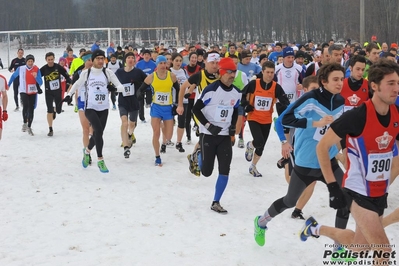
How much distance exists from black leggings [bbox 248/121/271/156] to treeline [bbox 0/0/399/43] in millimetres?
48098

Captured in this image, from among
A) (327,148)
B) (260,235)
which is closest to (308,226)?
(260,235)

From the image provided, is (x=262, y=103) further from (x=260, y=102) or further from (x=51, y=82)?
(x=51, y=82)

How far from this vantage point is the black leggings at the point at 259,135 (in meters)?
7.77

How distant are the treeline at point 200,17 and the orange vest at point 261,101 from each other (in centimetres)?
4813

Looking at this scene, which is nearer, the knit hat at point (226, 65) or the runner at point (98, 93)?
the knit hat at point (226, 65)

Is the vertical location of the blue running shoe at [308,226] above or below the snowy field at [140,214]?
above

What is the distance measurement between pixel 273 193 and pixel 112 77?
10.8 feet

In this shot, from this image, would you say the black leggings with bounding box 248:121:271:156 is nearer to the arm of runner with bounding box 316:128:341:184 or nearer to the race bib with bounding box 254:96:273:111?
the race bib with bounding box 254:96:273:111

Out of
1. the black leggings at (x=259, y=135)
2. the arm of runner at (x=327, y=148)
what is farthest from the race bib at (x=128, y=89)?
the arm of runner at (x=327, y=148)

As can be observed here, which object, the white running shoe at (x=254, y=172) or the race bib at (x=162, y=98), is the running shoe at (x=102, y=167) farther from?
the white running shoe at (x=254, y=172)

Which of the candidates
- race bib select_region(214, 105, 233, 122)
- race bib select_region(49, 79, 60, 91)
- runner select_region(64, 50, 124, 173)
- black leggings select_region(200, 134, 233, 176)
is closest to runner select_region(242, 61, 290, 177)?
race bib select_region(214, 105, 233, 122)

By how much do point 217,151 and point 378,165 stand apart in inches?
115

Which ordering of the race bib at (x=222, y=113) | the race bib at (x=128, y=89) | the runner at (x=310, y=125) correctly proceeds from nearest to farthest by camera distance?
the runner at (x=310, y=125), the race bib at (x=222, y=113), the race bib at (x=128, y=89)

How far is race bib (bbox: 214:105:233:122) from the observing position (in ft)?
20.9
